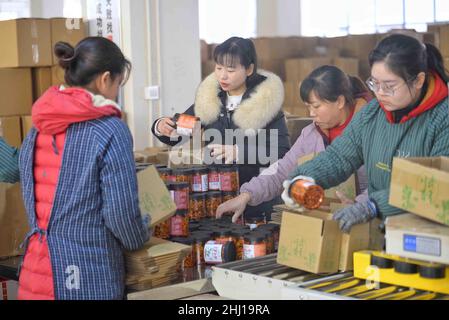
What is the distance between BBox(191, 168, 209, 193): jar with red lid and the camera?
3.28m

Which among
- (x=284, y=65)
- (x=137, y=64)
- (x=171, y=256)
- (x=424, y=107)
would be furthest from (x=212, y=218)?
(x=284, y=65)

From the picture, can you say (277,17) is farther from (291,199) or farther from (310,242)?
(310,242)

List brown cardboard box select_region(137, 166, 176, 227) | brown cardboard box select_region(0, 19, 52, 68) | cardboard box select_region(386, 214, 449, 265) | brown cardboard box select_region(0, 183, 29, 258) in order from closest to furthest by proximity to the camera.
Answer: cardboard box select_region(386, 214, 449, 265), brown cardboard box select_region(137, 166, 176, 227), brown cardboard box select_region(0, 183, 29, 258), brown cardboard box select_region(0, 19, 52, 68)

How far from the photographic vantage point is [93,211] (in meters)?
2.47

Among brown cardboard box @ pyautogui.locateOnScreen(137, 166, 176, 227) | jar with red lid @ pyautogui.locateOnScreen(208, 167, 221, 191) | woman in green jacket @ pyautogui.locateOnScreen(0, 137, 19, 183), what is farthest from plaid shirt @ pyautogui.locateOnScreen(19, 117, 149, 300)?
jar with red lid @ pyautogui.locateOnScreen(208, 167, 221, 191)

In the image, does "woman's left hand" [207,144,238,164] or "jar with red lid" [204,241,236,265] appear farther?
"woman's left hand" [207,144,238,164]

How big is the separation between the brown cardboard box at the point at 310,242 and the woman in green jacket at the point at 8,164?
3.25ft

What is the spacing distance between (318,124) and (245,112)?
16.4 inches

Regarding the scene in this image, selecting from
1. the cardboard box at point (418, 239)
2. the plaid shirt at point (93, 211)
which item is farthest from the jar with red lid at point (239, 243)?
the cardboard box at point (418, 239)

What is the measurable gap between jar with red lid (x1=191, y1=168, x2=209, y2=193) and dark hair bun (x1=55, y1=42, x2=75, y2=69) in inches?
36.4

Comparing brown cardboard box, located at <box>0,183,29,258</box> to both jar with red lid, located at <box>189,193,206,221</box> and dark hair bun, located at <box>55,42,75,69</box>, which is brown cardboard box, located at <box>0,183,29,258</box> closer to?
jar with red lid, located at <box>189,193,206,221</box>

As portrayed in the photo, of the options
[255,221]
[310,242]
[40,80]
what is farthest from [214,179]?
[40,80]

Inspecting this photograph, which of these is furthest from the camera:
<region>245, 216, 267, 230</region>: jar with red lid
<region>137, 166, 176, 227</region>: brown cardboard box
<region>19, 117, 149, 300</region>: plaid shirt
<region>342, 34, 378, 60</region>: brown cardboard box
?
<region>342, 34, 378, 60</region>: brown cardboard box
